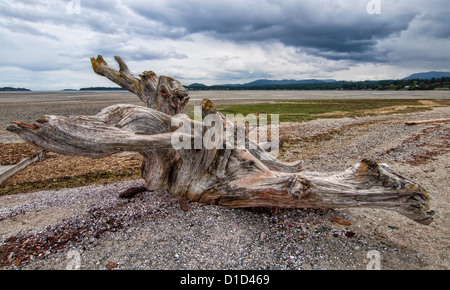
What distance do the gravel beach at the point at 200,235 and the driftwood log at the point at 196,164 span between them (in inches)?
18.6

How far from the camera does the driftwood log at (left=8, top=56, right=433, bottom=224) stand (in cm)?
507

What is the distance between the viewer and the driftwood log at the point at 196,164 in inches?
200

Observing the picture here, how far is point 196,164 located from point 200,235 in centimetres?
179

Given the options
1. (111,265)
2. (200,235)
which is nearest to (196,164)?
(200,235)

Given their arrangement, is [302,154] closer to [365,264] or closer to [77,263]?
[365,264]

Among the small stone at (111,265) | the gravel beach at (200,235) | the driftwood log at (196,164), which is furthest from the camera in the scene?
the driftwood log at (196,164)

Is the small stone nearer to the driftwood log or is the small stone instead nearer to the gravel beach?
the gravel beach

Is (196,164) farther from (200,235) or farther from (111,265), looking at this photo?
(111,265)

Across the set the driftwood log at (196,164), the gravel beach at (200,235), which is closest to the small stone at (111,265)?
the gravel beach at (200,235)

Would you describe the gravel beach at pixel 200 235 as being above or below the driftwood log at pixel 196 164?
below

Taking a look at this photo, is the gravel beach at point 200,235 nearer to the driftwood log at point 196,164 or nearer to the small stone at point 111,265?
the small stone at point 111,265

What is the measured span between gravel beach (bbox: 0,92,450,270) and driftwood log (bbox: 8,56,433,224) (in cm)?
47

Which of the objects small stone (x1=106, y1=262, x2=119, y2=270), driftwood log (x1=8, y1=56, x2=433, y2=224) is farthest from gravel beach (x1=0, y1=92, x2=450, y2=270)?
driftwood log (x1=8, y1=56, x2=433, y2=224)

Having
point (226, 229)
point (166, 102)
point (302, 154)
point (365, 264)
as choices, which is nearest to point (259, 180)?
point (226, 229)
